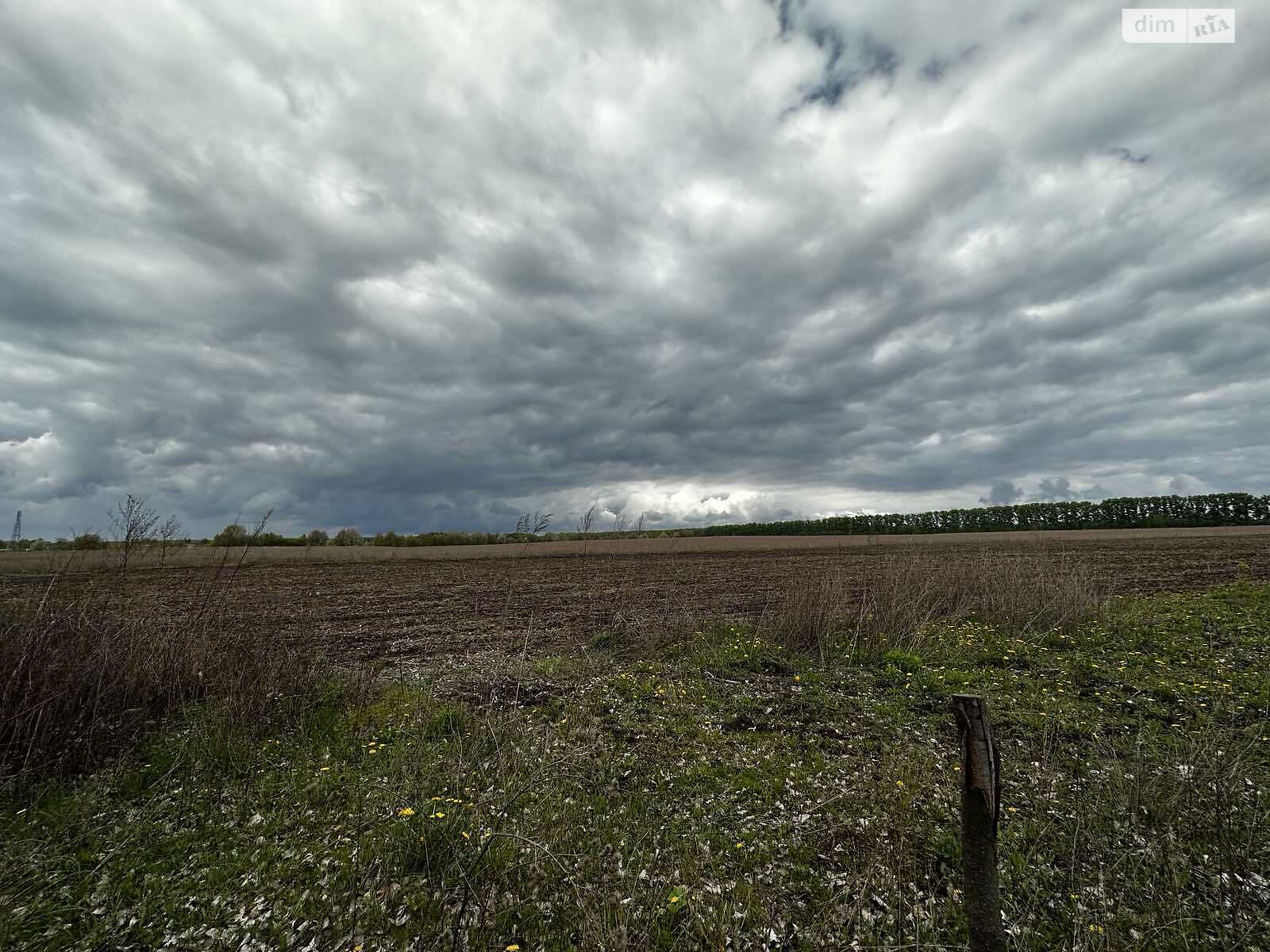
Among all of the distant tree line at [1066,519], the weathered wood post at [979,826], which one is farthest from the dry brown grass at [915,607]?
the distant tree line at [1066,519]

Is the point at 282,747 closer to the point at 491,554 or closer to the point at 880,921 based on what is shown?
the point at 880,921

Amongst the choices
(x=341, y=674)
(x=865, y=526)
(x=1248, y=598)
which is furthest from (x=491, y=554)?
(x=865, y=526)

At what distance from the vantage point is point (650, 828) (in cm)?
588

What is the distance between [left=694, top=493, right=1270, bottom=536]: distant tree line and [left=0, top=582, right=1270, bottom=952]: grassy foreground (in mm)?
93415

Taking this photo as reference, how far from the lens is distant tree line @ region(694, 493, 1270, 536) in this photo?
115 m

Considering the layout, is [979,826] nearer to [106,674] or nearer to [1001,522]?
[106,674]

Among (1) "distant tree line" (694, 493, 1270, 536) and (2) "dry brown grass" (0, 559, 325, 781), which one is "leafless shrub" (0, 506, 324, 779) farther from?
(1) "distant tree line" (694, 493, 1270, 536)

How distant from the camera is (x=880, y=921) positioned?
15.1ft

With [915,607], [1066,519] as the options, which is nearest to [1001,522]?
[1066,519]

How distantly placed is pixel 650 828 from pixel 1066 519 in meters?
157

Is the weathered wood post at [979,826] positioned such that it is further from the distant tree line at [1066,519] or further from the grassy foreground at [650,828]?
the distant tree line at [1066,519]

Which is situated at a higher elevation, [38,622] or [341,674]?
[38,622]

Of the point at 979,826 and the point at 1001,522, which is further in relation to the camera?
the point at 1001,522

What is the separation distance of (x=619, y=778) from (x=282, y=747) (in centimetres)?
480
